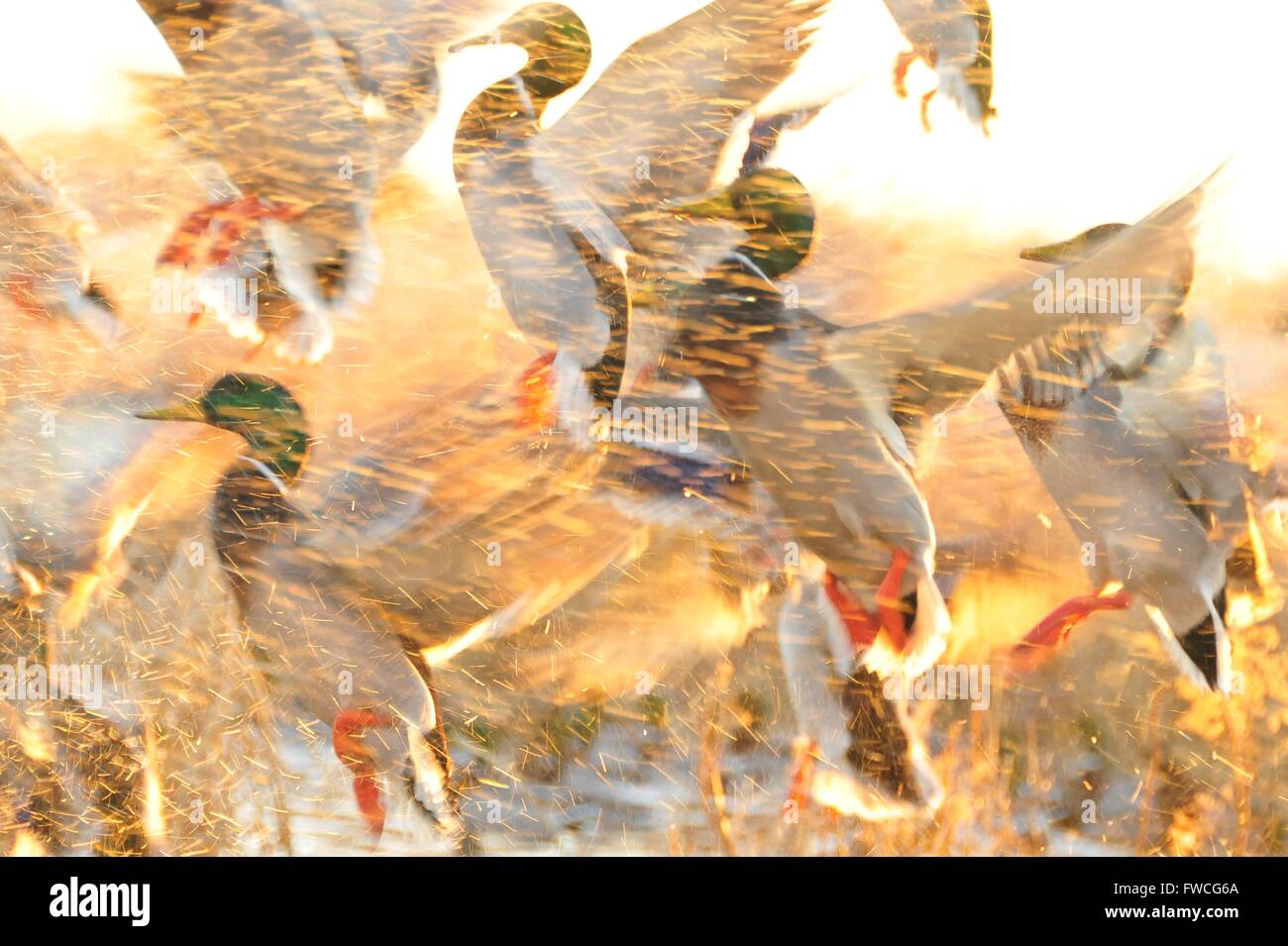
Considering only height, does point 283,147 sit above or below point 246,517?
above

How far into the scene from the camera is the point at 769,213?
5.39 ft

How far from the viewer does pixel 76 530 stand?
171 cm

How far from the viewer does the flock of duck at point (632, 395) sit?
1643 millimetres

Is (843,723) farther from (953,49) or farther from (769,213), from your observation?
(953,49)

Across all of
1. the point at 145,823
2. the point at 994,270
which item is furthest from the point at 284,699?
the point at 994,270

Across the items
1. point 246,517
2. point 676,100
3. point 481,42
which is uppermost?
point 481,42

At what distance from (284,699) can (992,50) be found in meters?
1.91
